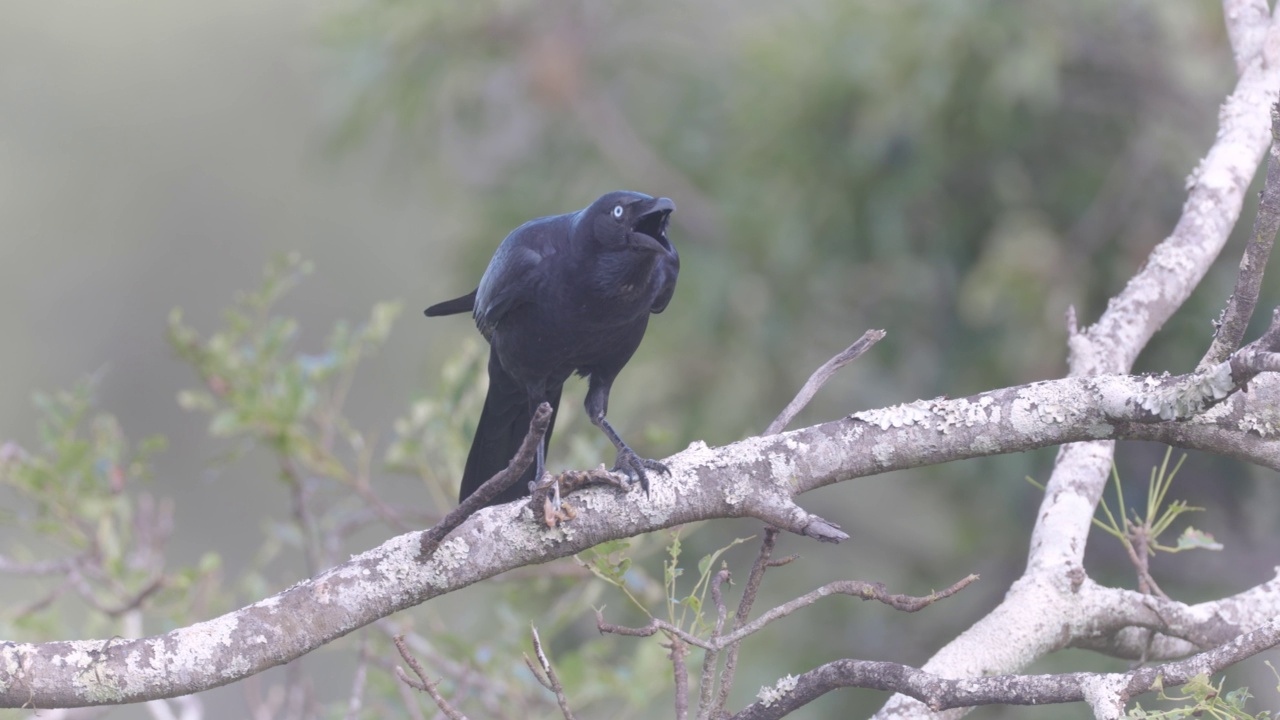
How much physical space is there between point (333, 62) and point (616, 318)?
365 centimetres

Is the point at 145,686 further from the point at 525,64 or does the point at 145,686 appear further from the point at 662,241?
the point at 525,64

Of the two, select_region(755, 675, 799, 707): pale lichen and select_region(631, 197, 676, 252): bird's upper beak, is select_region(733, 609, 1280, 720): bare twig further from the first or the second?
select_region(631, 197, 676, 252): bird's upper beak

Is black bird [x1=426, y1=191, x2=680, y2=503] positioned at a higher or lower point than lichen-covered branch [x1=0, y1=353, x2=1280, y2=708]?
higher

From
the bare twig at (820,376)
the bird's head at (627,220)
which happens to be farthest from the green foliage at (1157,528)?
the bird's head at (627,220)

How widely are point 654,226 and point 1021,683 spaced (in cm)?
151

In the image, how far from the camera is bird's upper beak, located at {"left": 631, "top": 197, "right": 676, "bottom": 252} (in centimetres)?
261

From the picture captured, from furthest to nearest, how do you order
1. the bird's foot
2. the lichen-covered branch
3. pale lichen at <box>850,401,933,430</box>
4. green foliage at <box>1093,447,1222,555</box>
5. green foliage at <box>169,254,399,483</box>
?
green foliage at <box>169,254,399,483</box>
green foliage at <box>1093,447,1222,555</box>
the bird's foot
pale lichen at <box>850,401,933,430</box>
the lichen-covered branch

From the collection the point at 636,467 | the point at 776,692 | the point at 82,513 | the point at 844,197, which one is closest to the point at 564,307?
the point at 636,467

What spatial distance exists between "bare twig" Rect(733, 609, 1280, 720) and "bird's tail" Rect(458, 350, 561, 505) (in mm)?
1493

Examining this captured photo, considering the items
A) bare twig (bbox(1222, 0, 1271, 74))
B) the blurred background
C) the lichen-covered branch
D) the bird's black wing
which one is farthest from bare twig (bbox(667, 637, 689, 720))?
bare twig (bbox(1222, 0, 1271, 74))

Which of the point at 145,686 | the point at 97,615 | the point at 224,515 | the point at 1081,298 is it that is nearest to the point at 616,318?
the point at 145,686

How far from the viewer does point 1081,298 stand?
4723mm

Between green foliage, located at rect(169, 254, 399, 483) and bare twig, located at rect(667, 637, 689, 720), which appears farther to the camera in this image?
green foliage, located at rect(169, 254, 399, 483)

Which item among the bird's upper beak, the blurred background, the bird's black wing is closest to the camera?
the bird's upper beak
